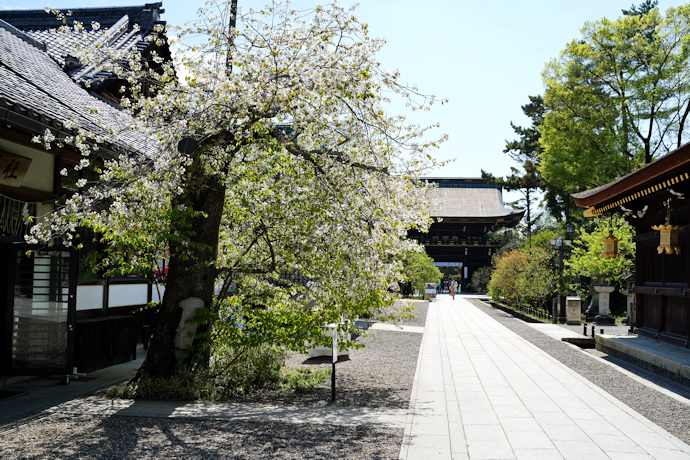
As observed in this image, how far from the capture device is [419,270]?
34.6 meters

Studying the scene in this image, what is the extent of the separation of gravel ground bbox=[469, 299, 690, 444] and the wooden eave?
11.3ft

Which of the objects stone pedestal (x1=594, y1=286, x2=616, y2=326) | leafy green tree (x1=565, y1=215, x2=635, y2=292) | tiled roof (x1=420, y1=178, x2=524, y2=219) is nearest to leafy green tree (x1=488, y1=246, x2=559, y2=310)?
leafy green tree (x1=565, y1=215, x2=635, y2=292)

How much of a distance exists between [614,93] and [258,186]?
22.9 metres

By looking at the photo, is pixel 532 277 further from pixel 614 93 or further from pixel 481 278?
pixel 481 278

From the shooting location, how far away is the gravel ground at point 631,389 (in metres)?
6.38

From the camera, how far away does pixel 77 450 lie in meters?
4.96

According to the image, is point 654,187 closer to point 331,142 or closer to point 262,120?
point 331,142

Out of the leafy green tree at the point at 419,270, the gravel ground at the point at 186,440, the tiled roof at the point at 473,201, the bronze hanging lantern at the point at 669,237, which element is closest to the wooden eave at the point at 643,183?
the bronze hanging lantern at the point at 669,237

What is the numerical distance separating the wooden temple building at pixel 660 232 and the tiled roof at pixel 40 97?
29.4 feet

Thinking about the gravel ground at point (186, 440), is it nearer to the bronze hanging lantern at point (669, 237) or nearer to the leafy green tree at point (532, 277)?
the bronze hanging lantern at point (669, 237)

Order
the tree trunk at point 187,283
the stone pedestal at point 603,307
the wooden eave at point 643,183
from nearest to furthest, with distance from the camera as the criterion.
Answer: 1. the tree trunk at point 187,283
2. the wooden eave at point 643,183
3. the stone pedestal at point 603,307

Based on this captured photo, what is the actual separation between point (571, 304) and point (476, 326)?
3.98 metres

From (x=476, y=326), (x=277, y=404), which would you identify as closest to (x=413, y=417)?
(x=277, y=404)

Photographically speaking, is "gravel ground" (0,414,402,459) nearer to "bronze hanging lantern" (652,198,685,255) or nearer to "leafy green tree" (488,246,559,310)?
"bronze hanging lantern" (652,198,685,255)
